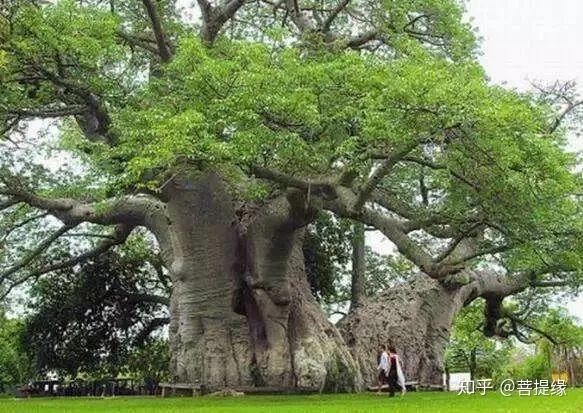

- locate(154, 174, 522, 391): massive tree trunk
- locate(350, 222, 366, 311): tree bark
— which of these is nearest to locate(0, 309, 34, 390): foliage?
locate(350, 222, 366, 311): tree bark

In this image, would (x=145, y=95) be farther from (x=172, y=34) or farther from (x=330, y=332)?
(x=330, y=332)

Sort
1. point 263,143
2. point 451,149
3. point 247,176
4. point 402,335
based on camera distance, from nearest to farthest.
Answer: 1. point 263,143
2. point 451,149
3. point 247,176
4. point 402,335

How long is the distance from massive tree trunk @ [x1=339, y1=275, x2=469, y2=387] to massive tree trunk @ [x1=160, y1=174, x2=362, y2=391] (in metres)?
1.66

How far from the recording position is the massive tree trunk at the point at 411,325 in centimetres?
1767

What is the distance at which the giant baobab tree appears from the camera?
37.7ft

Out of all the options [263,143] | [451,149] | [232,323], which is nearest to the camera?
[263,143]

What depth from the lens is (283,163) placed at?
480 inches

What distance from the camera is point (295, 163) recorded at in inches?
Result: 476

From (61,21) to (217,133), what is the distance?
3084 mm

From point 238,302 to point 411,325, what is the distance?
14.8ft

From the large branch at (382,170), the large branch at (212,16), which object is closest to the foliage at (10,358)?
the large branch at (212,16)

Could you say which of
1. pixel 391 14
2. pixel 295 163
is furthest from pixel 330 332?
pixel 391 14

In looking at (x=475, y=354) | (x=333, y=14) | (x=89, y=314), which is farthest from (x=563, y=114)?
(x=475, y=354)

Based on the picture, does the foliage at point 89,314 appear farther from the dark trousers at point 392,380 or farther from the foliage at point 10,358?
the dark trousers at point 392,380
